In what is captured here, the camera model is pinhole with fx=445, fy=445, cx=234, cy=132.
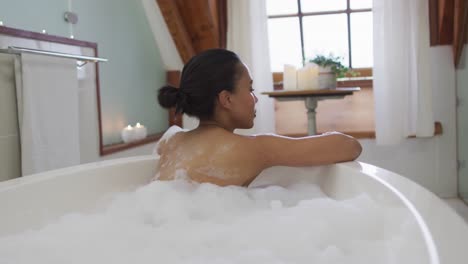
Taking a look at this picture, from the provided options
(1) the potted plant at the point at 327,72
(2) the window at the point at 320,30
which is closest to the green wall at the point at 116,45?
(2) the window at the point at 320,30

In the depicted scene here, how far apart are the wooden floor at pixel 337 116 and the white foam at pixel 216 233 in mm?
2314

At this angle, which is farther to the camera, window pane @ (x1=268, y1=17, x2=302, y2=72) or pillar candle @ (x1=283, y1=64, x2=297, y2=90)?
window pane @ (x1=268, y1=17, x2=302, y2=72)

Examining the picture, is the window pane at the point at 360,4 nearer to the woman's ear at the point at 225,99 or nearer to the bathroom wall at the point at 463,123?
the bathroom wall at the point at 463,123

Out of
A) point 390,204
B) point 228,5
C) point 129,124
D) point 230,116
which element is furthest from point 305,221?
point 228,5

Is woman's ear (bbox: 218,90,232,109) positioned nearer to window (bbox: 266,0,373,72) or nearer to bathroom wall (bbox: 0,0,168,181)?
bathroom wall (bbox: 0,0,168,181)

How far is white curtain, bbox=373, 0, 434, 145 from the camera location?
311 cm

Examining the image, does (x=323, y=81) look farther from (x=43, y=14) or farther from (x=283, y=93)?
(x=43, y=14)

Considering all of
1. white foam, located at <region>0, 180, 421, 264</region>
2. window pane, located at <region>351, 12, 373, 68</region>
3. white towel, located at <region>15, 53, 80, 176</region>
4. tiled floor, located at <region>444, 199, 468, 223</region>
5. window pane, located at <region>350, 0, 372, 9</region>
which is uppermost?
window pane, located at <region>350, 0, 372, 9</region>

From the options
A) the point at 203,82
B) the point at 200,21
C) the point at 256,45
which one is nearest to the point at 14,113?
the point at 203,82

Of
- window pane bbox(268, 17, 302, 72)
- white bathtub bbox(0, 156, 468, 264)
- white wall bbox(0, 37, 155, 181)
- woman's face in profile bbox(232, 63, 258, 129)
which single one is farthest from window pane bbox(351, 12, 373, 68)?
woman's face in profile bbox(232, 63, 258, 129)

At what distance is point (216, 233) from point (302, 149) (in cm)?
46

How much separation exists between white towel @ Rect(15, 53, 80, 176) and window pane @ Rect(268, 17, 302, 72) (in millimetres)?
2080

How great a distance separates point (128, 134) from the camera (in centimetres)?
292

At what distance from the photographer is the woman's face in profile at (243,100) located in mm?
1416
